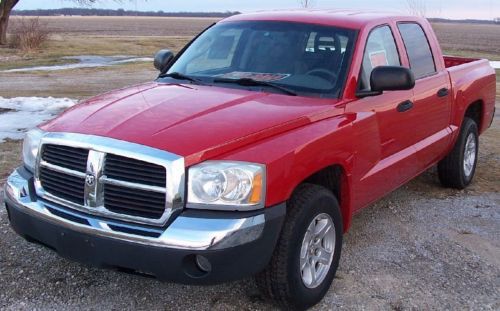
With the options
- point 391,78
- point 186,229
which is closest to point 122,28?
point 391,78

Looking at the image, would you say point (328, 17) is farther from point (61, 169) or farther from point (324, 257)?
point (61, 169)

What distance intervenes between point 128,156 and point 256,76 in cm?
150

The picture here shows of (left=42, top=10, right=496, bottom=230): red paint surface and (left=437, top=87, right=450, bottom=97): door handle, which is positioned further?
(left=437, top=87, right=450, bottom=97): door handle

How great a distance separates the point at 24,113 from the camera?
31.8ft

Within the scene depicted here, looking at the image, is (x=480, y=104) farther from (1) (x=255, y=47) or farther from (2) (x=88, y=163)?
(2) (x=88, y=163)

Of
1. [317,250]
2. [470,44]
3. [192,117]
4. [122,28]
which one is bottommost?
[122,28]

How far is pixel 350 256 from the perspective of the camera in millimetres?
4383

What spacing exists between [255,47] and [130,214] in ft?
6.40

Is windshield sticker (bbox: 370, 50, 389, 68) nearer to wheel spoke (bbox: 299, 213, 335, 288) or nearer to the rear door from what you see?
the rear door

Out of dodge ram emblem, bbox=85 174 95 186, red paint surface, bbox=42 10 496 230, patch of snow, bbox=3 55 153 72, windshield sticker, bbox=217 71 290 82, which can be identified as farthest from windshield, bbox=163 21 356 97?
patch of snow, bbox=3 55 153 72

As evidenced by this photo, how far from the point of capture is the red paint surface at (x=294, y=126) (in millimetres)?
3158

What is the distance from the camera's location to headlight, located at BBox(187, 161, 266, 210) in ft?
9.90

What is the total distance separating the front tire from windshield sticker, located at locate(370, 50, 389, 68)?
1.34 metres

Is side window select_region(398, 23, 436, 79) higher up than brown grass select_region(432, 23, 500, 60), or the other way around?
side window select_region(398, 23, 436, 79)
